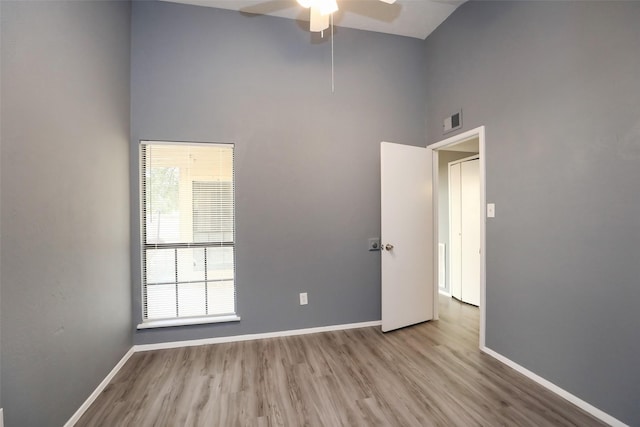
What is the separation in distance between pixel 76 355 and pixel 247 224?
58.9 inches

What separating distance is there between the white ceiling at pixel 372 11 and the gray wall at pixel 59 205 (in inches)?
45.1

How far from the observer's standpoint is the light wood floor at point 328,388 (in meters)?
1.61

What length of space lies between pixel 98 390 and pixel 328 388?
166cm

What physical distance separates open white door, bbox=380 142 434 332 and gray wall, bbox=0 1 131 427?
2.45m

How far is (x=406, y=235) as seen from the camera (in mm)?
2857

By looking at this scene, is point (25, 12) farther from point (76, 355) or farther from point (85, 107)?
point (76, 355)

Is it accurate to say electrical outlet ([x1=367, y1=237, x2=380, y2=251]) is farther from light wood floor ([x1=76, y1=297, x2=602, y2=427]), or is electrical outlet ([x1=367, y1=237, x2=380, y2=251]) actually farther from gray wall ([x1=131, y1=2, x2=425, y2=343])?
light wood floor ([x1=76, y1=297, x2=602, y2=427])

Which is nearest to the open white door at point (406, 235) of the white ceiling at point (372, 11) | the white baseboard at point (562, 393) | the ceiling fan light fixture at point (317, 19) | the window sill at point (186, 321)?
the white baseboard at point (562, 393)

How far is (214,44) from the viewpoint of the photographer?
2.56 meters

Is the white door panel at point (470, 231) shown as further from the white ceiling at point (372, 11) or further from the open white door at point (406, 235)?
the white ceiling at point (372, 11)

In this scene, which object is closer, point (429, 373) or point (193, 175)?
point (429, 373)

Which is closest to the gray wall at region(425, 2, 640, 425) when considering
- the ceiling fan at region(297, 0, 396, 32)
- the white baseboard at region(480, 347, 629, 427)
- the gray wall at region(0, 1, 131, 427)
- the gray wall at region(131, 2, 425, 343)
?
the white baseboard at region(480, 347, 629, 427)

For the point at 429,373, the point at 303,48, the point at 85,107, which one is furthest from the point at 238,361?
the point at 303,48

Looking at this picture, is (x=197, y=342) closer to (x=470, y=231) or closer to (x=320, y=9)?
(x=320, y=9)
